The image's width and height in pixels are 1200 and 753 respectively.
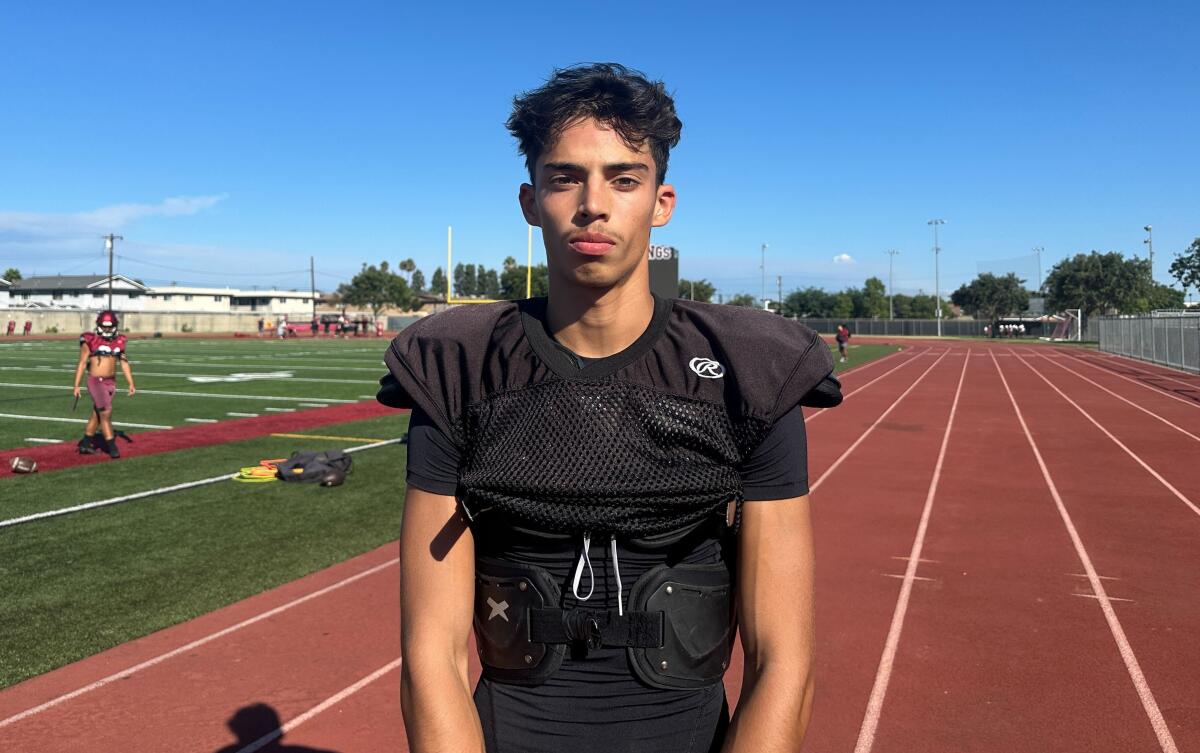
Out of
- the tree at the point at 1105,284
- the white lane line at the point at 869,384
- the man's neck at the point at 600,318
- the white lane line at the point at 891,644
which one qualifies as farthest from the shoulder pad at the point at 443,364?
the tree at the point at 1105,284

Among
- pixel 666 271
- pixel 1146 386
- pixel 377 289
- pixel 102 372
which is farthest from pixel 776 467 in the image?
pixel 377 289

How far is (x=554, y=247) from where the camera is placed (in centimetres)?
151

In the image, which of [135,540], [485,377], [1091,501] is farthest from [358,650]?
[1091,501]

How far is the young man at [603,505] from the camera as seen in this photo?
142cm

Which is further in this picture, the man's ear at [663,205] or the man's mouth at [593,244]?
the man's ear at [663,205]

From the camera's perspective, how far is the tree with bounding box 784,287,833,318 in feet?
346

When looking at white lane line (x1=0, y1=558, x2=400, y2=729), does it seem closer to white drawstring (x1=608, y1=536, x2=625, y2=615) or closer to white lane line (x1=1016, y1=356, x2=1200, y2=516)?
white drawstring (x1=608, y1=536, x2=625, y2=615)

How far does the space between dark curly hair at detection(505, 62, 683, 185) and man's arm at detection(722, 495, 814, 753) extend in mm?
640

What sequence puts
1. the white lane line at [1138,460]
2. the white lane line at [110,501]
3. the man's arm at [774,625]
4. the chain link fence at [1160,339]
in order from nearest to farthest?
the man's arm at [774,625]
the white lane line at [110,501]
the white lane line at [1138,460]
the chain link fence at [1160,339]

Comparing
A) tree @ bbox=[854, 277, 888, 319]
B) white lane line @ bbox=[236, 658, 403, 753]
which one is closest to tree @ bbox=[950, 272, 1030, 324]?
tree @ bbox=[854, 277, 888, 319]

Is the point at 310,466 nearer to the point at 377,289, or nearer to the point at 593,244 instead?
the point at 593,244

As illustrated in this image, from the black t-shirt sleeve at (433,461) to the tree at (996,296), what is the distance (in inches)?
3874

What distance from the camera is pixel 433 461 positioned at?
1471mm

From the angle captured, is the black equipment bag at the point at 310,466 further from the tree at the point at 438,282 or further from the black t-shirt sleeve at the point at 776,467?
the tree at the point at 438,282
